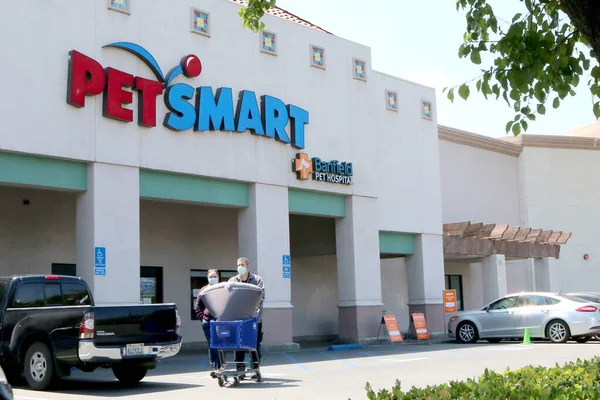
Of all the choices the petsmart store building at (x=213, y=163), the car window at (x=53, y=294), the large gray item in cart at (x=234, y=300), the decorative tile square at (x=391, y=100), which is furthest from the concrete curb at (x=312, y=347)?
the car window at (x=53, y=294)

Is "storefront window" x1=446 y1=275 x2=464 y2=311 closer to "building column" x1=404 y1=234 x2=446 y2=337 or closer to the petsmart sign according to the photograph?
"building column" x1=404 y1=234 x2=446 y2=337

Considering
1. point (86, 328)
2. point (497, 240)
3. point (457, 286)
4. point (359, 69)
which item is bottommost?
point (86, 328)

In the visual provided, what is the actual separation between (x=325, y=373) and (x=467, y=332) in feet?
36.6

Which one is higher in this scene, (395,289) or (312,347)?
(395,289)

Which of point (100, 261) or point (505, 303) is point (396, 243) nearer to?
point (505, 303)

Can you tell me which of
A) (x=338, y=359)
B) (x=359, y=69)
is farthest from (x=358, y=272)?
(x=338, y=359)

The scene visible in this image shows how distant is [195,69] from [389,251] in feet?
33.4

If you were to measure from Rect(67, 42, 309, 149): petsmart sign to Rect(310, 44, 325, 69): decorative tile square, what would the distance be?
189 centimetres

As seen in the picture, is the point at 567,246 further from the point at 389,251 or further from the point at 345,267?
the point at 345,267

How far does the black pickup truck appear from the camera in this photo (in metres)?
13.1

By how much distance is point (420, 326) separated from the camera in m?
28.1

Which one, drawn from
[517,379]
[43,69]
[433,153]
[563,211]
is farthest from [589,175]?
[517,379]

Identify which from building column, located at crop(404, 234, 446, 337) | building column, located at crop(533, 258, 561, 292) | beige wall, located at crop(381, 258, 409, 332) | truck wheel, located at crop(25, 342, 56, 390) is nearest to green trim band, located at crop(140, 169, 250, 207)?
truck wheel, located at crop(25, 342, 56, 390)

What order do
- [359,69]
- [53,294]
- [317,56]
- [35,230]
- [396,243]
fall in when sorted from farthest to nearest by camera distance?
[396,243] → [359,69] → [317,56] → [35,230] → [53,294]
